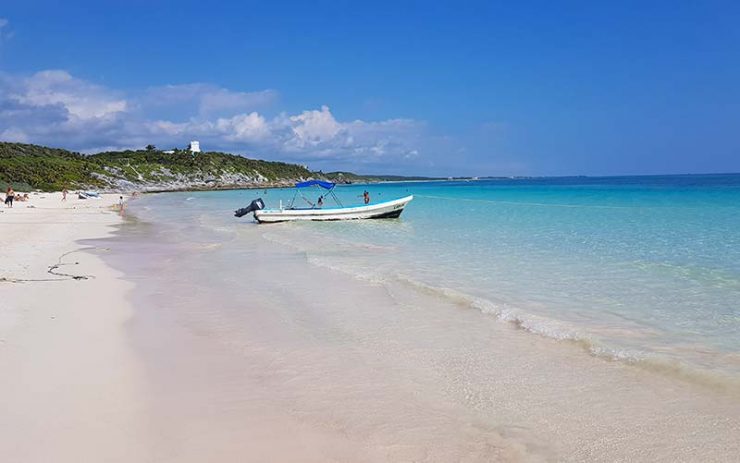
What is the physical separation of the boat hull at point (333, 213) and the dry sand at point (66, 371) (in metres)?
18.1

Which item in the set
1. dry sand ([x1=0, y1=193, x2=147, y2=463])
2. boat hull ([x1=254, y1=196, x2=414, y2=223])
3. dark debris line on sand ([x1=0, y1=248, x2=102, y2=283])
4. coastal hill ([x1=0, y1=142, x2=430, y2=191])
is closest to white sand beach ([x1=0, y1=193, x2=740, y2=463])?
dry sand ([x1=0, y1=193, x2=147, y2=463])

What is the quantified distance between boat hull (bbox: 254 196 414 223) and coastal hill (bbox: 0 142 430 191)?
41.2 meters

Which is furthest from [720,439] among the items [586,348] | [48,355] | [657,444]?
[48,355]

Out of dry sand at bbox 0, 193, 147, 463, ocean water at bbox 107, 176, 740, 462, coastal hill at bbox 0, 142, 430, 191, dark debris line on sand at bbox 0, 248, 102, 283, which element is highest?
coastal hill at bbox 0, 142, 430, 191

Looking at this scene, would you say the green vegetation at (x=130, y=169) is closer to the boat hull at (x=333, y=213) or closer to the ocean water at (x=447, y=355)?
the boat hull at (x=333, y=213)

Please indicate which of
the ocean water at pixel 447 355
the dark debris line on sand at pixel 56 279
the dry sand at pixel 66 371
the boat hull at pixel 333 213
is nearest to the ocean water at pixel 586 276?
the ocean water at pixel 447 355

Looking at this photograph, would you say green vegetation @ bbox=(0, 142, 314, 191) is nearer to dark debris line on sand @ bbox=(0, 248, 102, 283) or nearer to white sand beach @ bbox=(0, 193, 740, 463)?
dark debris line on sand @ bbox=(0, 248, 102, 283)

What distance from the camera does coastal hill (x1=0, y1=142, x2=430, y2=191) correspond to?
7924 centimetres

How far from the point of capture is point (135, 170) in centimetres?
11231

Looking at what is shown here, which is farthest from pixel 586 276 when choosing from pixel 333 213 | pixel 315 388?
pixel 333 213

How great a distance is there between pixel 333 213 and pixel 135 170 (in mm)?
93140

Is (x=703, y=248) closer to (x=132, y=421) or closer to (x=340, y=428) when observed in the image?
(x=340, y=428)

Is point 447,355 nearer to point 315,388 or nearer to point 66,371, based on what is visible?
Answer: point 315,388

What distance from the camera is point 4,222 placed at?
83.6 ft
